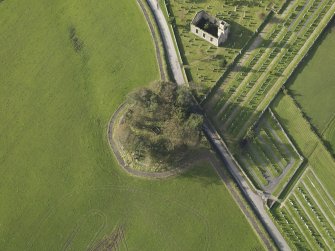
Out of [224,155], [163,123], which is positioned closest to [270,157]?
[224,155]

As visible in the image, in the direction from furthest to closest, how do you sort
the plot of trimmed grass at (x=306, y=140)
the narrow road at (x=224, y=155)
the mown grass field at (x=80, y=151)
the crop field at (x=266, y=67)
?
1. the crop field at (x=266, y=67)
2. the plot of trimmed grass at (x=306, y=140)
3. the mown grass field at (x=80, y=151)
4. the narrow road at (x=224, y=155)

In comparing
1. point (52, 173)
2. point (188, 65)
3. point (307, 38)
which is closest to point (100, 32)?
point (188, 65)

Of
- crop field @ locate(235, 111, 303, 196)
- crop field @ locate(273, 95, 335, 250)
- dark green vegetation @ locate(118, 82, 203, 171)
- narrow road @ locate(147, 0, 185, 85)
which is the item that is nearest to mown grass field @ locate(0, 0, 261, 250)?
narrow road @ locate(147, 0, 185, 85)

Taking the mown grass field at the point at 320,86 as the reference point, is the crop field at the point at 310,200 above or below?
below

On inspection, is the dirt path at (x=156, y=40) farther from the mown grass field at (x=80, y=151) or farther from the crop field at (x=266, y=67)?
the crop field at (x=266, y=67)

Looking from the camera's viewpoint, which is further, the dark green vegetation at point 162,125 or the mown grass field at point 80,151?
the dark green vegetation at point 162,125

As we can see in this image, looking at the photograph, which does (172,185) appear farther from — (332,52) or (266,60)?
(332,52)

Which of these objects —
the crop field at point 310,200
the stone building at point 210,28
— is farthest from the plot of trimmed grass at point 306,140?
the stone building at point 210,28
